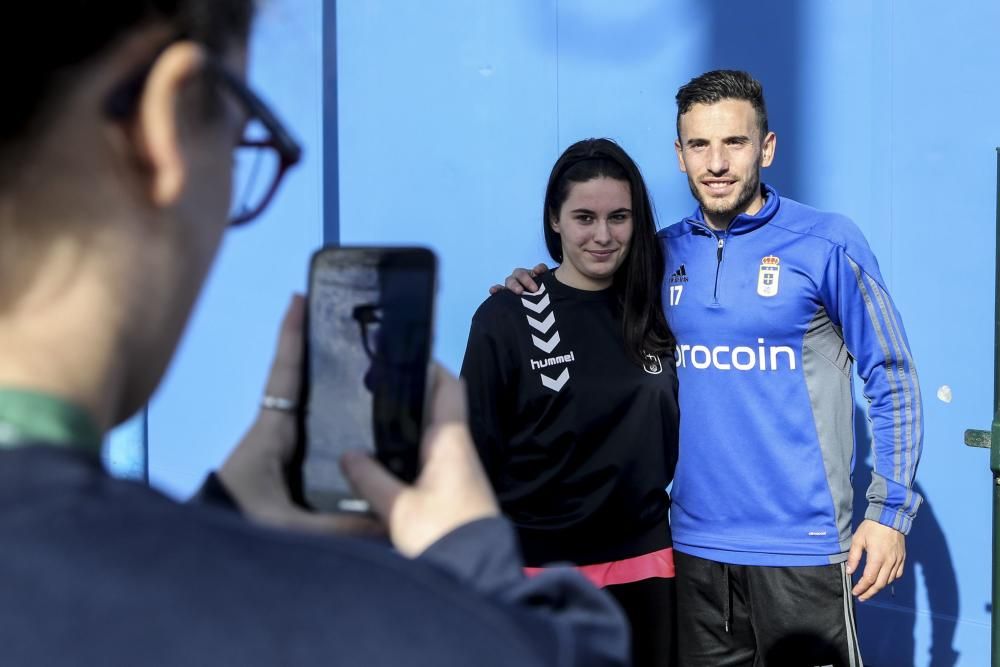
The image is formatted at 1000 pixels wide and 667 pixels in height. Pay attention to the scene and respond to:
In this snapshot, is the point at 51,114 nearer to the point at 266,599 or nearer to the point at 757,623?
the point at 266,599

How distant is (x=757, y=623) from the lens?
2.78m

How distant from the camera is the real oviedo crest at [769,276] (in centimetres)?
274

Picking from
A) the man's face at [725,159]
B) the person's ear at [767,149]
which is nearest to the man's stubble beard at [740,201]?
the man's face at [725,159]

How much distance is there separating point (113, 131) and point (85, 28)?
0.20 ft

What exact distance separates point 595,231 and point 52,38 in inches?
93.2

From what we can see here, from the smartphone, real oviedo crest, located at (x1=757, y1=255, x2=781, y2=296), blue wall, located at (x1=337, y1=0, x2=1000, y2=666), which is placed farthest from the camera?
blue wall, located at (x1=337, y1=0, x2=1000, y2=666)

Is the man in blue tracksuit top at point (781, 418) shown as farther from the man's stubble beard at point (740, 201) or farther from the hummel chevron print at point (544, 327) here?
the hummel chevron print at point (544, 327)

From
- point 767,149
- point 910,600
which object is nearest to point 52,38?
point 767,149

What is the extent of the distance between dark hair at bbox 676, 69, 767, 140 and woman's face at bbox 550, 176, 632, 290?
0.31 m

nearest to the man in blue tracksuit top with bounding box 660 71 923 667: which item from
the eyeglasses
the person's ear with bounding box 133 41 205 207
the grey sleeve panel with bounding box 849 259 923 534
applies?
the grey sleeve panel with bounding box 849 259 923 534

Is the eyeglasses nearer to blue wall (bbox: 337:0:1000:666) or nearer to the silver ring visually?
the silver ring

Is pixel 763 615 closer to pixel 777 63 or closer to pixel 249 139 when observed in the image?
pixel 777 63

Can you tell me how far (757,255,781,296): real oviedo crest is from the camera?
2740 millimetres

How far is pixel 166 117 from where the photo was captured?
64cm
